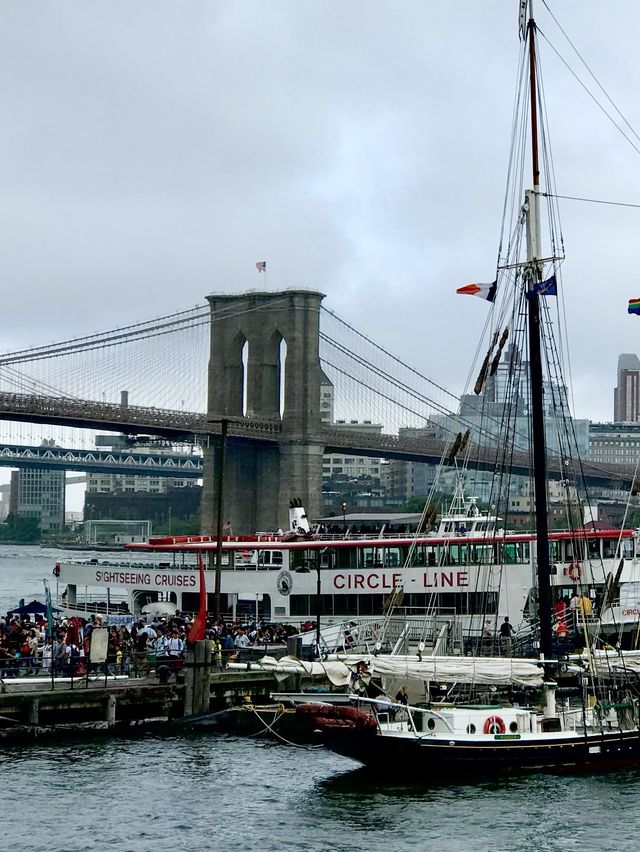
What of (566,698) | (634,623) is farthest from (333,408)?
(566,698)

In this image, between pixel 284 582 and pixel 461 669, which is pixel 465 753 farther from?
pixel 284 582

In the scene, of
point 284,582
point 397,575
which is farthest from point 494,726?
point 284,582

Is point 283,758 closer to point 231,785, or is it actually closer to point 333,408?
point 231,785

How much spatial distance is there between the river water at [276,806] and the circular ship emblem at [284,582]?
14924 mm

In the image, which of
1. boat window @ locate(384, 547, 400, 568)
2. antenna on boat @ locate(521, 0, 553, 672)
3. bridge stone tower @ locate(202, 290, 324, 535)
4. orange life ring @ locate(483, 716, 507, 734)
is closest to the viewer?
orange life ring @ locate(483, 716, 507, 734)

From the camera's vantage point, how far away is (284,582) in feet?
162

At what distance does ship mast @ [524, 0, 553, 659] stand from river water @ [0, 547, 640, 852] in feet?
15.6

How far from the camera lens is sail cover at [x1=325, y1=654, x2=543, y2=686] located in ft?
105

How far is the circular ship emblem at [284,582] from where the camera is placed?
4938cm

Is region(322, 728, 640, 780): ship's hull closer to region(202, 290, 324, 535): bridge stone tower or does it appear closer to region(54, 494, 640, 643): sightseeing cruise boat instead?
region(54, 494, 640, 643): sightseeing cruise boat

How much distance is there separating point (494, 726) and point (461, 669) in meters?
1.61

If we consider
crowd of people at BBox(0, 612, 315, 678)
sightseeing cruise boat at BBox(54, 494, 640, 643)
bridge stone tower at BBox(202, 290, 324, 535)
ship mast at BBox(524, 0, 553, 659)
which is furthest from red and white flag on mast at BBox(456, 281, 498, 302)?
bridge stone tower at BBox(202, 290, 324, 535)

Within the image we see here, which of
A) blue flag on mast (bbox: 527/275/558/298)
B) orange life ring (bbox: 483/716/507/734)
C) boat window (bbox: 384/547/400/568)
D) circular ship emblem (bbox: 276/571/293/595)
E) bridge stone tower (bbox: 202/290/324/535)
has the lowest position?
orange life ring (bbox: 483/716/507/734)

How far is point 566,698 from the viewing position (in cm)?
3475
